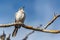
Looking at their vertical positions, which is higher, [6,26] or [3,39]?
[6,26]

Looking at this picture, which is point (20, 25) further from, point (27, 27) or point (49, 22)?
point (49, 22)

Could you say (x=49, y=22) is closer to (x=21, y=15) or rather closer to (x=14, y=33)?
(x=14, y=33)

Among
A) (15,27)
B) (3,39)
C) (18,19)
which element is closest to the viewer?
(15,27)

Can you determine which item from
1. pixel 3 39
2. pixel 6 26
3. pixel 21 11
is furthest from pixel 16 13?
pixel 3 39

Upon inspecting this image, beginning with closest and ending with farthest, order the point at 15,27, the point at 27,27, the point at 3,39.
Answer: the point at 27,27
the point at 15,27
the point at 3,39

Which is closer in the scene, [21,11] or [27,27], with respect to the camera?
[27,27]

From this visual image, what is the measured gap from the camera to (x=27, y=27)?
10.1 metres

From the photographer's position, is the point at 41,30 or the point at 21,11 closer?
the point at 41,30

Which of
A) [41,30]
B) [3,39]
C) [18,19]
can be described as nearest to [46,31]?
[41,30]

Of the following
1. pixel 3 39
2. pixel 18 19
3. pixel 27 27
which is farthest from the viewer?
pixel 3 39

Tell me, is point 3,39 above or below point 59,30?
below

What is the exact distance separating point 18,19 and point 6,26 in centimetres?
285

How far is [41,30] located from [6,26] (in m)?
1.40

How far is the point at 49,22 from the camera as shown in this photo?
11.1 m
